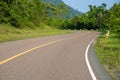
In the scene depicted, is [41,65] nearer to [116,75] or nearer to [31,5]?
[116,75]

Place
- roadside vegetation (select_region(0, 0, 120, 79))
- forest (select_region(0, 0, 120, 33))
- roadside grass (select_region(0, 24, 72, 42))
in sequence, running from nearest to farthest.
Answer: roadside vegetation (select_region(0, 0, 120, 79)) → roadside grass (select_region(0, 24, 72, 42)) → forest (select_region(0, 0, 120, 33))

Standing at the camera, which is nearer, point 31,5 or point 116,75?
point 116,75

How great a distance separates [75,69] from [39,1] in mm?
72438

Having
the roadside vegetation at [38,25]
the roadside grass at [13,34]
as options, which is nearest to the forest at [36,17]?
the roadside vegetation at [38,25]

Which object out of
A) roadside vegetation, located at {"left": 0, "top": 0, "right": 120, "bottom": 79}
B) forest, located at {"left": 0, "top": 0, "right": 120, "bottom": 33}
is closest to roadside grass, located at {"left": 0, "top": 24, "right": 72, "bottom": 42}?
roadside vegetation, located at {"left": 0, "top": 0, "right": 120, "bottom": 79}

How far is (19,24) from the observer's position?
54.2 meters

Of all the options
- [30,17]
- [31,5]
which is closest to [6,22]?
[30,17]

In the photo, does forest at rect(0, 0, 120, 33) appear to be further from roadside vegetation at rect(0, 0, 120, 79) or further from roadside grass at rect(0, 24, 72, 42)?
roadside grass at rect(0, 24, 72, 42)

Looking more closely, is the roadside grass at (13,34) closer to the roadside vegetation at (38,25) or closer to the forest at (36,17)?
the roadside vegetation at (38,25)

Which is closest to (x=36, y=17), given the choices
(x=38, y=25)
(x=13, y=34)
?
(x=38, y=25)

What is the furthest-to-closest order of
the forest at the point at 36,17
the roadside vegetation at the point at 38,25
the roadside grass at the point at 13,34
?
the forest at the point at 36,17 < the roadside grass at the point at 13,34 < the roadside vegetation at the point at 38,25

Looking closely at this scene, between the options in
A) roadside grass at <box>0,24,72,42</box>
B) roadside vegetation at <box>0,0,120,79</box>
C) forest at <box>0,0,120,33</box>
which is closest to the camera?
roadside vegetation at <box>0,0,120,79</box>

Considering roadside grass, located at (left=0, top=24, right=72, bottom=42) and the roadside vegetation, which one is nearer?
the roadside vegetation

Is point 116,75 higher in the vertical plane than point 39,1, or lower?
lower
